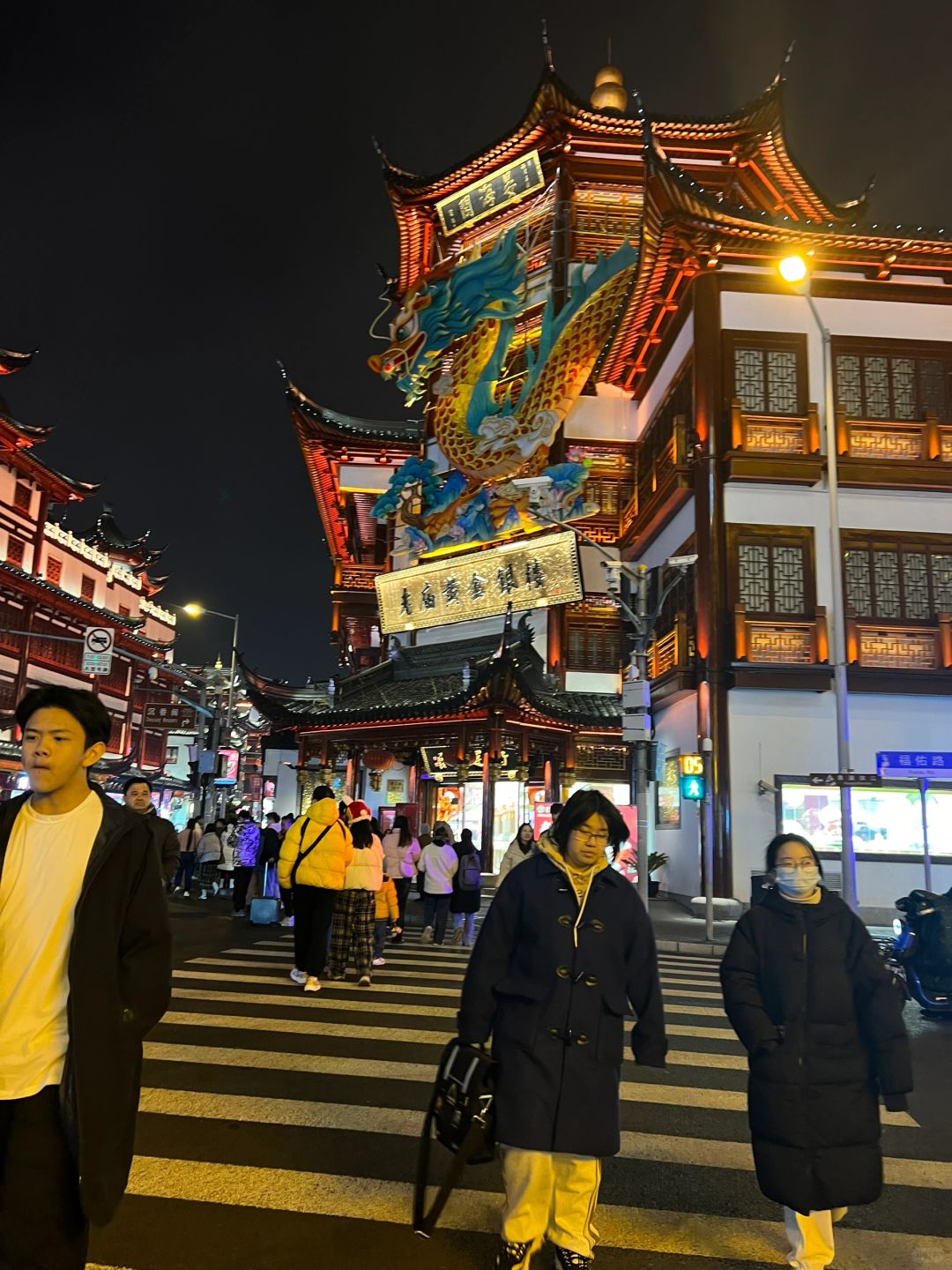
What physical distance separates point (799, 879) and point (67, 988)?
9.47ft

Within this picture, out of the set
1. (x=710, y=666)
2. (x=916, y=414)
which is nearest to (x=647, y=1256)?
(x=710, y=666)

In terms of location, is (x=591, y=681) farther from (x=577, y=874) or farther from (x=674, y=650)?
(x=577, y=874)

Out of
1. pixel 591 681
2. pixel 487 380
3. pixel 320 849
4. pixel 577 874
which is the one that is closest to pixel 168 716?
pixel 487 380

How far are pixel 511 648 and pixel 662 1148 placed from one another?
57.9 ft

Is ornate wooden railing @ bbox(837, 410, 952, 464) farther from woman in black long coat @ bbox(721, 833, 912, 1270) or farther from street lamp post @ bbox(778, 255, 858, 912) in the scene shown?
woman in black long coat @ bbox(721, 833, 912, 1270)

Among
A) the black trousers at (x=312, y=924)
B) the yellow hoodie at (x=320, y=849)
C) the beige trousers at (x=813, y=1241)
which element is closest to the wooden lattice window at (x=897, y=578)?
the yellow hoodie at (x=320, y=849)

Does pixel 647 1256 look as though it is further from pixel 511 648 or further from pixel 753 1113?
pixel 511 648

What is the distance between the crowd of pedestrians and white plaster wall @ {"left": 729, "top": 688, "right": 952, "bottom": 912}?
45.3ft

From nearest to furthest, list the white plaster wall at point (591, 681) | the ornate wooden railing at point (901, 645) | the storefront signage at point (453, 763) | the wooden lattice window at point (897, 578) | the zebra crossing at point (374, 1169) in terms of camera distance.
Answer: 1. the zebra crossing at point (374, 1169)
2. the ornate wooden railing at point (901, 645)
3. the wooden lattice window at point (897, 578)
4. the storefront signage at point (453, 763)
5. the white plaster wall at point (591, 681)

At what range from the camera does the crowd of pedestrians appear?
8.69 ft

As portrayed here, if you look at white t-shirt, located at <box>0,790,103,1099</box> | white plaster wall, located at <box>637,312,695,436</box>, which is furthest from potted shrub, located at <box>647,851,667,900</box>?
white t-shirt, located at <box>0,790,103,1099</box>

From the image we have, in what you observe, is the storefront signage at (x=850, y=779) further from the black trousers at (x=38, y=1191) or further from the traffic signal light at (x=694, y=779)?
the black trousers at (x=38, y=1191)

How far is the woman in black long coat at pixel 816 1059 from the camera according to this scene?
139 inches

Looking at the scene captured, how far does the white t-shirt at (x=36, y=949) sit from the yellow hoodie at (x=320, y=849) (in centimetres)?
615
